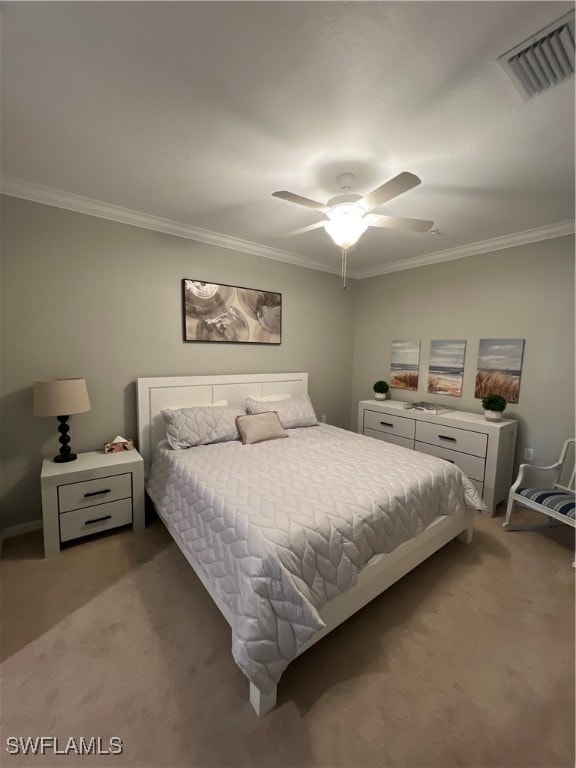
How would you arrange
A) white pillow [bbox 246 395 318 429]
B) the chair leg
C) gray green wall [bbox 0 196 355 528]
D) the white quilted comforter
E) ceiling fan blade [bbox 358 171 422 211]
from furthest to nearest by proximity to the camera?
white pillow [bbox 246 395 318 429]
the chair leg
gray green wall [bbox 0 196 355 528]
ceiling fan blade [bbox 358 171 422 211]
the white quilted comforter

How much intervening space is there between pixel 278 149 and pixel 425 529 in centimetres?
236

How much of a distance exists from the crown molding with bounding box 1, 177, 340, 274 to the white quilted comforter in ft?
6.22

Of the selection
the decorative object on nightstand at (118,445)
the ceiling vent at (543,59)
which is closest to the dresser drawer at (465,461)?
the ceiling vent at (543,59)

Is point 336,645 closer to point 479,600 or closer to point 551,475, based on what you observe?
point 479,600

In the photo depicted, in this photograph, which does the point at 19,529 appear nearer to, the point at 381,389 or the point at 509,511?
the point at 381,389

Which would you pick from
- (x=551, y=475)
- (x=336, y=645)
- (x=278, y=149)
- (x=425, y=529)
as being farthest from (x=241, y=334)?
(x=551, y=475)

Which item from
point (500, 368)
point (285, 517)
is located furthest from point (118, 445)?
point (500, 368)

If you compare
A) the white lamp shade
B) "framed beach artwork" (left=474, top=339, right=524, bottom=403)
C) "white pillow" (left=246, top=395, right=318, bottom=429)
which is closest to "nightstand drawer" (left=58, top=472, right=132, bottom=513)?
the white lamp shade

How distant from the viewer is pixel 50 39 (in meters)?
1.13

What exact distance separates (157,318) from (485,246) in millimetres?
3192

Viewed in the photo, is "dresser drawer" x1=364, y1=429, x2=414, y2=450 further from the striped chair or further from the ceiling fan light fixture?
the ceiling fan light fixture

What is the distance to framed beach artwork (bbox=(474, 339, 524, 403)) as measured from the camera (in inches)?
115

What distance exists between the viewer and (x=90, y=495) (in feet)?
7.29

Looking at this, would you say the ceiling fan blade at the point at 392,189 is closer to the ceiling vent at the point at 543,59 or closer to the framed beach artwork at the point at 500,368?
the ceiling vent at the point at 543,59
